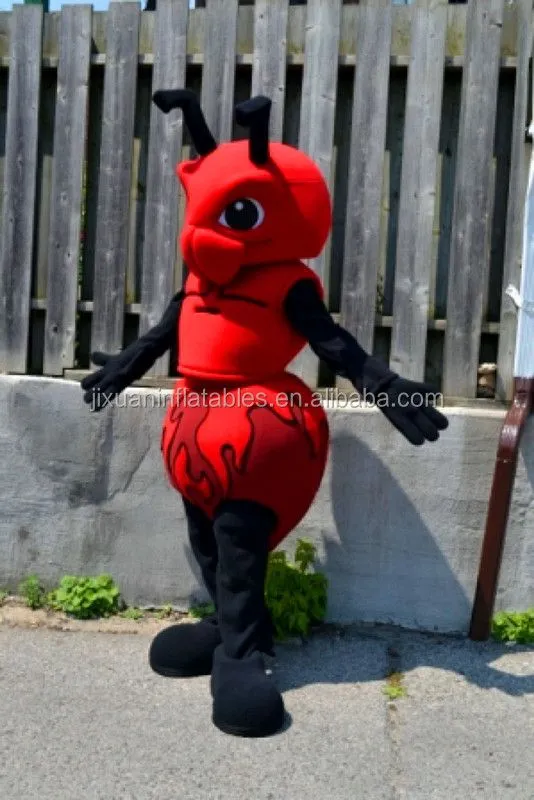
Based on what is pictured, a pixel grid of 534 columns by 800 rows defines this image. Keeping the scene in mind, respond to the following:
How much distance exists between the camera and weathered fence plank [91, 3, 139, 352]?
4.27 meters

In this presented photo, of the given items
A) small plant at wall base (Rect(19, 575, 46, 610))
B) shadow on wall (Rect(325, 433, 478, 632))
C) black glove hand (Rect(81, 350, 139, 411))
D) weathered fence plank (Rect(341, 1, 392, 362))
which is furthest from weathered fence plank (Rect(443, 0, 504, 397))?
small plant at wall base (Rect(19, 575, 46, 610))

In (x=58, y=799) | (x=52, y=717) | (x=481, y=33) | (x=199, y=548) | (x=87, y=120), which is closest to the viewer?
(x=58, y=799)

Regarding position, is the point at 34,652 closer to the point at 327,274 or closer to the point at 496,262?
the point at 327,274

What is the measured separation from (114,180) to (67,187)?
0.21 meters

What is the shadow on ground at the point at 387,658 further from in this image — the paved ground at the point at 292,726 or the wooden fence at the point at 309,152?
the wooden fence at the point at 309,152

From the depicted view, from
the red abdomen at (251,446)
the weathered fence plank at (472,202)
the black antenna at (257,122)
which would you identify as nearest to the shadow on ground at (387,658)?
the red abdomen at (251,446)

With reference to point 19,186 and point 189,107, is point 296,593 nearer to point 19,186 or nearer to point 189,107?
point 189,107

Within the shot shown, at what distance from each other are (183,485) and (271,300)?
696mm

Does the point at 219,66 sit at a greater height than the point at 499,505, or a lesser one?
greater

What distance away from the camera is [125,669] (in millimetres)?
3764

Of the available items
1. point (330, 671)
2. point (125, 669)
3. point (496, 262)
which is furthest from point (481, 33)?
point (125, 669)

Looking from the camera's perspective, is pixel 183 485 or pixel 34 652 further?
pixel 34 652

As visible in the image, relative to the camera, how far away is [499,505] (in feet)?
12.7

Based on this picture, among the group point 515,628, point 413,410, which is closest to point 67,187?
point 413,410
